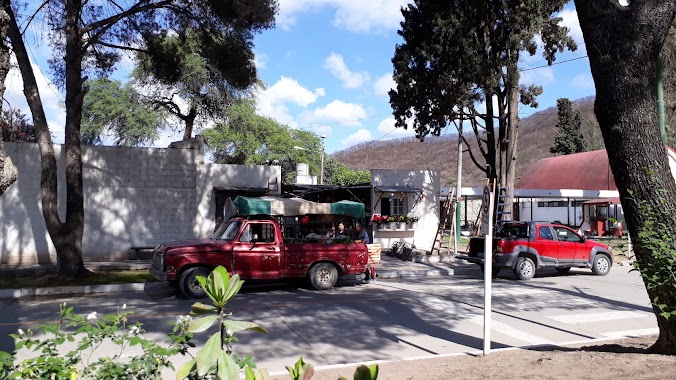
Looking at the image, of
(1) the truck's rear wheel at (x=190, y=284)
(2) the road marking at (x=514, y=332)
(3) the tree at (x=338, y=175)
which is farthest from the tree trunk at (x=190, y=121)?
(3) the tree at (x=338, y=175)

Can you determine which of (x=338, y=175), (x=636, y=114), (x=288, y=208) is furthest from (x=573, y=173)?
(x=636, y=114)

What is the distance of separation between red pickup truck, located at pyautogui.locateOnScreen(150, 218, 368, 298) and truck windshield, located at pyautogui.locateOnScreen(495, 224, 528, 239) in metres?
4.92

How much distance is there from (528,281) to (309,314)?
8.09 m

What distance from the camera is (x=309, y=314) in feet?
35.6

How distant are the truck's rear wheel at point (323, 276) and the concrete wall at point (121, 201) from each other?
7975 millimetres

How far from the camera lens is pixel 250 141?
47906mm

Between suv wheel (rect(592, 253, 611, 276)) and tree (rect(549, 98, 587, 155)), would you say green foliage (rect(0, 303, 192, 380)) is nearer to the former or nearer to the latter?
suv wheel (rect(592, 253, 611, 276))

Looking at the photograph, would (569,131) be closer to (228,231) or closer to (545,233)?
(545,233)

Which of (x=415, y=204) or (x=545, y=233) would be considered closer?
(x=545, y=233)

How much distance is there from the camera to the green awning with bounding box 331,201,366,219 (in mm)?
17953

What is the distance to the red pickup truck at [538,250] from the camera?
16.4 metres

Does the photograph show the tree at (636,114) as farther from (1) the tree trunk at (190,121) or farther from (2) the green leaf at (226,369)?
(1) the tree trunk at (190,121)

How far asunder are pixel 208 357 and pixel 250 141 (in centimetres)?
4618

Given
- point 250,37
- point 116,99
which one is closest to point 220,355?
point 250,37
